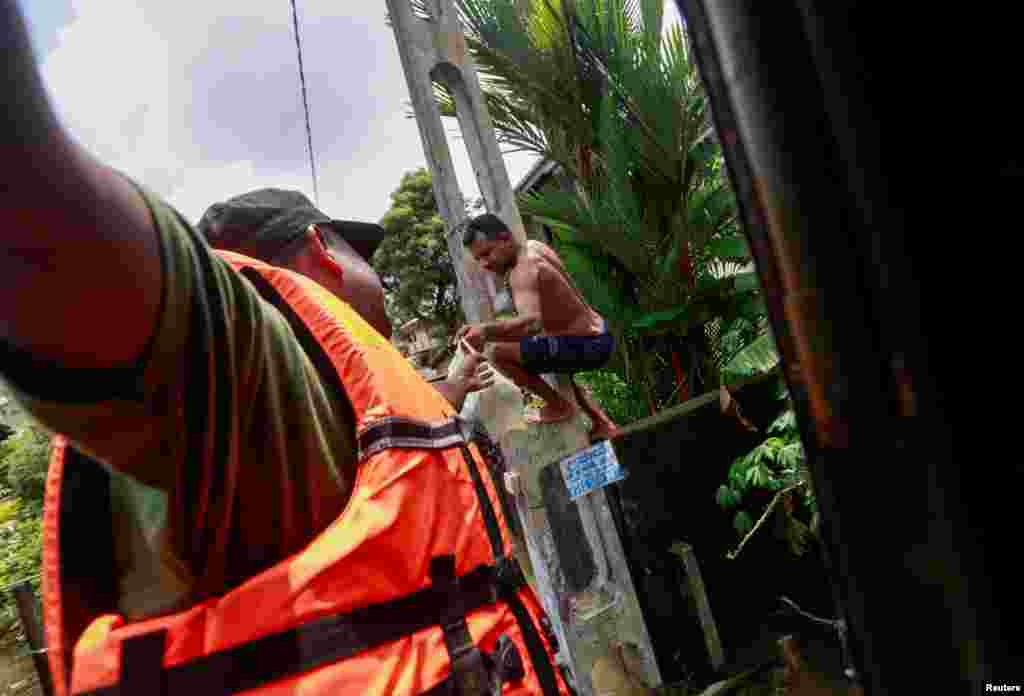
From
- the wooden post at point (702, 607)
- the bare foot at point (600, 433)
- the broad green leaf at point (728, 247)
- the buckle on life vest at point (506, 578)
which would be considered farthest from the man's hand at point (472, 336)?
the broad green leaf at point (728, 247)

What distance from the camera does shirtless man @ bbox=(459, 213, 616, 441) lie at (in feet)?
10.1

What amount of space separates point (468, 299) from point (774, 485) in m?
2.24

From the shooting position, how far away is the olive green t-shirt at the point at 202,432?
62 centimetres

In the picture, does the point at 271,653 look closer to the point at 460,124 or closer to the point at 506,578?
the point at 506,578

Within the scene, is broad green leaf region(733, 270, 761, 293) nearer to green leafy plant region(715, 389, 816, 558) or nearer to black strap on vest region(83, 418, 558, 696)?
green leafy plant region(715, 389, 816, 558)

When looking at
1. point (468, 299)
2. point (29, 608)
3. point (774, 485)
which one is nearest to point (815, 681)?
point (774, 485)

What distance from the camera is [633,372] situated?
5.33 m

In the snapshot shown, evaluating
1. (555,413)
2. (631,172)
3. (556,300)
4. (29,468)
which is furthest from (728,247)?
(29,468)

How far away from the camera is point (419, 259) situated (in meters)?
16.1

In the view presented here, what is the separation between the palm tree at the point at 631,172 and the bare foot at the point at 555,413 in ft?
5.42

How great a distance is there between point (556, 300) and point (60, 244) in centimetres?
308

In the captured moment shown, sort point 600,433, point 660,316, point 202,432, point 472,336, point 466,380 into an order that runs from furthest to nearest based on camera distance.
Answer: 1. point 660,316
2. point 600,433
3. point 472,336
4. point 466,380
5. point 202,432

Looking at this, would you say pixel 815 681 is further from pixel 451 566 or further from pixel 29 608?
pixel 29 608

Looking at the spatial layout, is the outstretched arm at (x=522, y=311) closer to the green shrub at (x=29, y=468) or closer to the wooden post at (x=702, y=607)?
the wooden post at (x=702, y=607)
